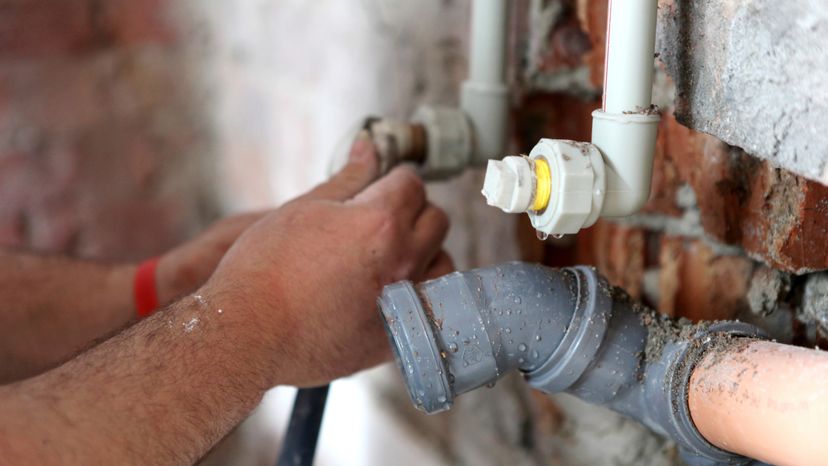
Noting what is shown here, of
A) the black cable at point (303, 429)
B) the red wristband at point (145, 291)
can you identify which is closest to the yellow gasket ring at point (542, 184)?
the black cable at point (303, 429)

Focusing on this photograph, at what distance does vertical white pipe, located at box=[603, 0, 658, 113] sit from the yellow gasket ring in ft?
0.17

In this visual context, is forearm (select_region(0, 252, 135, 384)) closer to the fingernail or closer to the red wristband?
the red wristband

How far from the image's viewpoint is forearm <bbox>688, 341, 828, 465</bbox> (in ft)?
1.36

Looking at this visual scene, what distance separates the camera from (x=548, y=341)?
523 mm

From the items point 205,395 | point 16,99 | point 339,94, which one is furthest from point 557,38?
point 16,99

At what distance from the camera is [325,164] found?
109 centimetres

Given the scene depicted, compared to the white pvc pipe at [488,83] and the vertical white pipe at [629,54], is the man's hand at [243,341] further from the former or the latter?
the vertical white pipe at [629,54]

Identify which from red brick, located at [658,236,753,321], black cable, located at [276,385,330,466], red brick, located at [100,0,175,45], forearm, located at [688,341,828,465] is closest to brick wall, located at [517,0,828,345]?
red brick, located at [658,236,753,321]

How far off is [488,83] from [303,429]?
362mm

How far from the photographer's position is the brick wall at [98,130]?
115 cm

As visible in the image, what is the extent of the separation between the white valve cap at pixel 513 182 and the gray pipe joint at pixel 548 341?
0.18 ft

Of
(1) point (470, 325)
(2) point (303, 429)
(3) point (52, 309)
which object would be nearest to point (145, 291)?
(3) point (52, 309)

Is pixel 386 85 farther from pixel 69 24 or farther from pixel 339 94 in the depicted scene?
pixel 69 24

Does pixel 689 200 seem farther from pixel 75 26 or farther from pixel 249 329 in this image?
pixel 75 26
